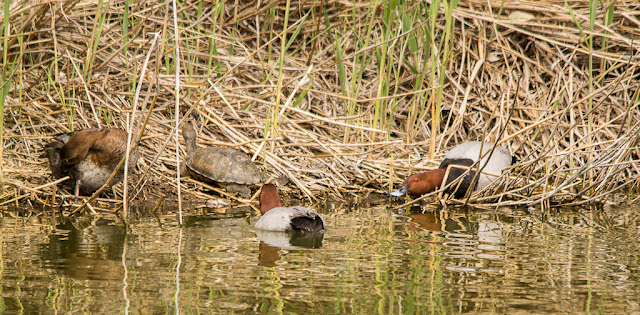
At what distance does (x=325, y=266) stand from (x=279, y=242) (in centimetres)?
78

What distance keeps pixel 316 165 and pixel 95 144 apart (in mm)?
2156

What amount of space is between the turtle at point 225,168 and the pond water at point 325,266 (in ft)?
2.47

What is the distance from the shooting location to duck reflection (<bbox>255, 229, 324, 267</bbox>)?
3.85 metres

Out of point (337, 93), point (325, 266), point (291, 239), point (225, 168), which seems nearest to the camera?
point (325, 266)

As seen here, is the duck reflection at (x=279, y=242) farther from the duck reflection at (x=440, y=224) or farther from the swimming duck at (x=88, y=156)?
the swimming duck at (x=88, y=156)

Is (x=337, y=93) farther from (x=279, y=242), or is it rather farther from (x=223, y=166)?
(x=279, y=242)

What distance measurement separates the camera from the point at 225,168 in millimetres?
5984

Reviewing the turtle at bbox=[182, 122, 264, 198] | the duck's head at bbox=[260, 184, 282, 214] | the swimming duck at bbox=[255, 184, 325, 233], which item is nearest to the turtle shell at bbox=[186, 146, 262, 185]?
the turtle at bbox=[182, 122, 264, 198]

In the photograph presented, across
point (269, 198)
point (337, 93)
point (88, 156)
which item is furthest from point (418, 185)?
point (88, 156)

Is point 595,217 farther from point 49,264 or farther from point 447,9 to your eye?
point 49,264

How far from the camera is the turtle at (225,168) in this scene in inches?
236

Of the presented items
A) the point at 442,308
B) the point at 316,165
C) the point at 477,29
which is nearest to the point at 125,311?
the point at 442,308

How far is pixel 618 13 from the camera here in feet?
25.9

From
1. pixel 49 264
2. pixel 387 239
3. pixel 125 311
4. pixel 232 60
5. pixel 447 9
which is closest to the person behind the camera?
pixel 125 311
